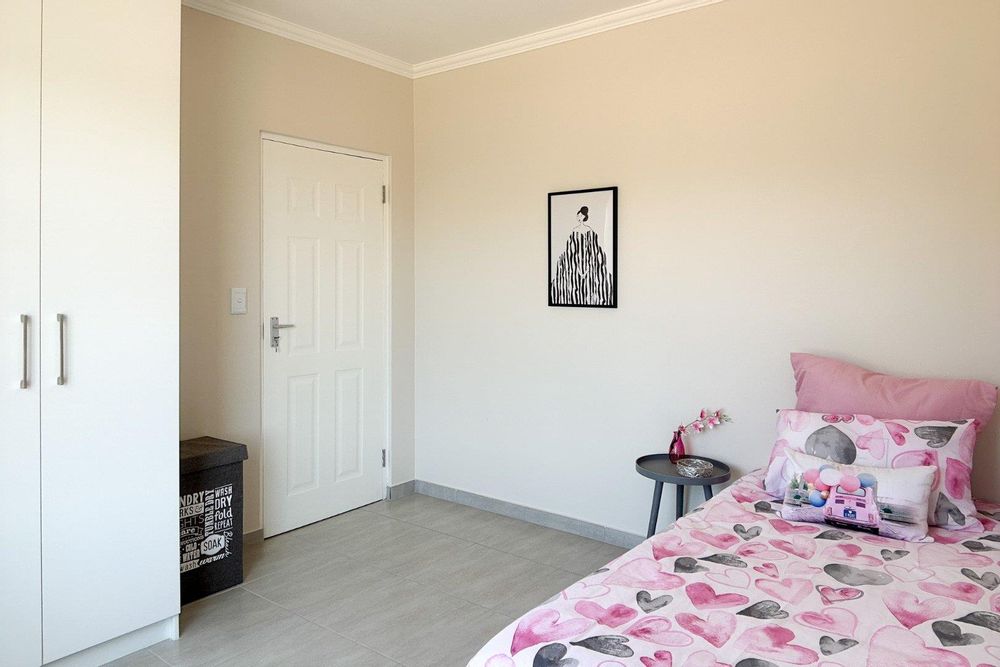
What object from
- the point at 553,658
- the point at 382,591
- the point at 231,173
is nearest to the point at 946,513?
the point at 553,658

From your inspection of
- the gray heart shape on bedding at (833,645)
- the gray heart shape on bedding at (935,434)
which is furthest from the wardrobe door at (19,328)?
the gray heart shape on bedding at (935,434)

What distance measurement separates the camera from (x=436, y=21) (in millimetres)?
3490

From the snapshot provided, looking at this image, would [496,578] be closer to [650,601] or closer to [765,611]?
[650,601]

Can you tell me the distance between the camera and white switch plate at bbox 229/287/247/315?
3361mm

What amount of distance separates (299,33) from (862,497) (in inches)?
131

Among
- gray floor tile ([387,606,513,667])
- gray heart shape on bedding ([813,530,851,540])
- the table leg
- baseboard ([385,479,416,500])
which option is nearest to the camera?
gray heart shape on bedding ([813,530,851,540])

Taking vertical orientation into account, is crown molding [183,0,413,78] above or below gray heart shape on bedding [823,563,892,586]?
above

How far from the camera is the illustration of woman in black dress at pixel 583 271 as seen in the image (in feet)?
11.4

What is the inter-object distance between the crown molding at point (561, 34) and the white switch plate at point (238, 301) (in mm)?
1775

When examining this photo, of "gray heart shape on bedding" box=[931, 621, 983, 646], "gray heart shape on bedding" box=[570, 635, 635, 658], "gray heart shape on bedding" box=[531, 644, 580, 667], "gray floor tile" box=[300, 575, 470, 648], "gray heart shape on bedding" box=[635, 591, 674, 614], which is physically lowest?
"gray floor tile" box=[300, 575, 470, 648]

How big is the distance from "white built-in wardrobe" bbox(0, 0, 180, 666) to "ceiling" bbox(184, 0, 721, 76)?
3.39 feet

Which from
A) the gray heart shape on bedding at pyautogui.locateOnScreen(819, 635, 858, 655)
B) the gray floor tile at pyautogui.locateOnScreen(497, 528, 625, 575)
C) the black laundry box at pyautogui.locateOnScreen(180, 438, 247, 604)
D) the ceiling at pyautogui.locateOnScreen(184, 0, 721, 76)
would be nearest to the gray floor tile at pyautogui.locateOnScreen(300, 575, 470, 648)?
the black laundry box at pyautogui.locateOnScreen(180, 438, 247, 604)

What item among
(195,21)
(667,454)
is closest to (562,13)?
(195,21)

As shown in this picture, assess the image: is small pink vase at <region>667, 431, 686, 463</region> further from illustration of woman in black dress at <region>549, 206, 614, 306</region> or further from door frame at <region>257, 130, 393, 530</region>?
door frame at <region>257, 130, 393, 530</region>
